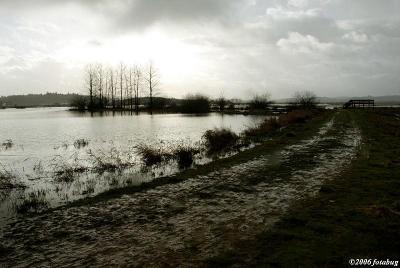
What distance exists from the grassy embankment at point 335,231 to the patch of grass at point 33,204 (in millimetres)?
6138

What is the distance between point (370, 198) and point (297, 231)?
3101 mm

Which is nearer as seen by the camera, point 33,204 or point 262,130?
point 33,204

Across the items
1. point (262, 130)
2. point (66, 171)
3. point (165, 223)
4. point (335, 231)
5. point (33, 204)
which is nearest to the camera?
point (335, 231)

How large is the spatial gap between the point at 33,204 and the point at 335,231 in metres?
8.04

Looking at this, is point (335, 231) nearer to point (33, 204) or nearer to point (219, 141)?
point (33, 204)

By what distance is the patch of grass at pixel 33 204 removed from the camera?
31.4 ft

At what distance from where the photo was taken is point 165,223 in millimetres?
7875

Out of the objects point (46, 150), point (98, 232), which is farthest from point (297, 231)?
point (46, 150)

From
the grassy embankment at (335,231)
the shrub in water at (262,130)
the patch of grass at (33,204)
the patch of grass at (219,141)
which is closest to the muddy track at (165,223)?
the grassy embankment at (335,231)

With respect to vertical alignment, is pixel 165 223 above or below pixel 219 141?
below

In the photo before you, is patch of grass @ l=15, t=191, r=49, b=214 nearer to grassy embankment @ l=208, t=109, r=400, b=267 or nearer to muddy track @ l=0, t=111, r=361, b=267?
muddy track @ l=0, t=111, r=361, b=267

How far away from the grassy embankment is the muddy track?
0.40 m

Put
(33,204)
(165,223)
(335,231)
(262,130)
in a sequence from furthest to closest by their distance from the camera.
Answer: (262,130)
(33,204)
(165,223)
(335,231)

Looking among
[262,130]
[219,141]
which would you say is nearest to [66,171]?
[219,141]
